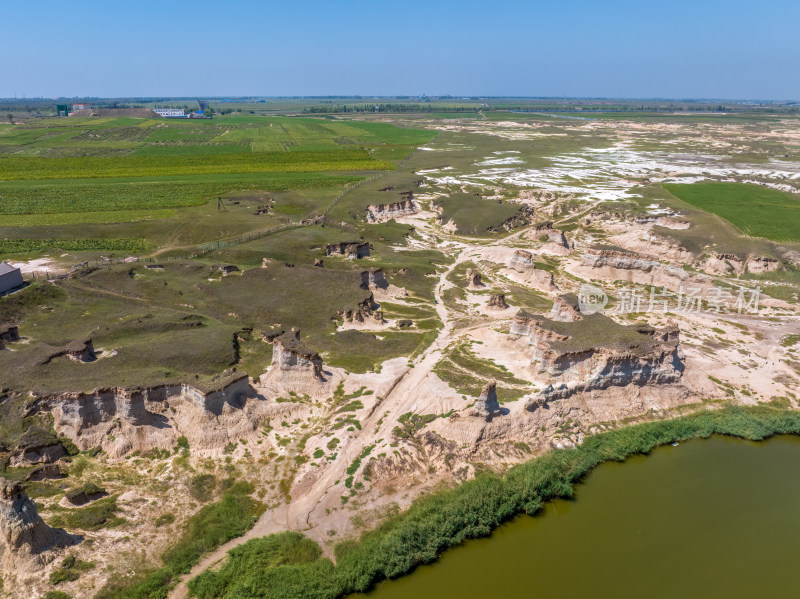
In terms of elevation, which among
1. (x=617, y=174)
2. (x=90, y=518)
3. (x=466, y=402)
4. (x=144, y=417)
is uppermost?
(x=617, y=174)

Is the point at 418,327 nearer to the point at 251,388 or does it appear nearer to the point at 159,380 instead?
the point at 251,388

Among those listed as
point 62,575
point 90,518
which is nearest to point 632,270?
point 90,518

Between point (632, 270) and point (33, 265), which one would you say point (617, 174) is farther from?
point (33, 265)

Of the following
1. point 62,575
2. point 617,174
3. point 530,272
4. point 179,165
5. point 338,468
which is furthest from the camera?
point 179,165

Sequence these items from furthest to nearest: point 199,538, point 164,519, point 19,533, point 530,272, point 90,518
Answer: point 530,272 → point 164,519 → point 90,518 → point 199,538 → point 19,533

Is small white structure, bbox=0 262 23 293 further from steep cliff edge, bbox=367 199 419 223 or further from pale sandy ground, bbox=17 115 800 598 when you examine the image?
steep cliff edge, bbox=367 199 419 223

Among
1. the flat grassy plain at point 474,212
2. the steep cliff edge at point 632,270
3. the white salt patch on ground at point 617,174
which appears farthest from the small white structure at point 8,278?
the white salt patch on ground at point 617,174

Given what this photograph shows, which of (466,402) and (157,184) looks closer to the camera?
(466,402)

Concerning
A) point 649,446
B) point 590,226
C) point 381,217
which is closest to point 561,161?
point 590,226
